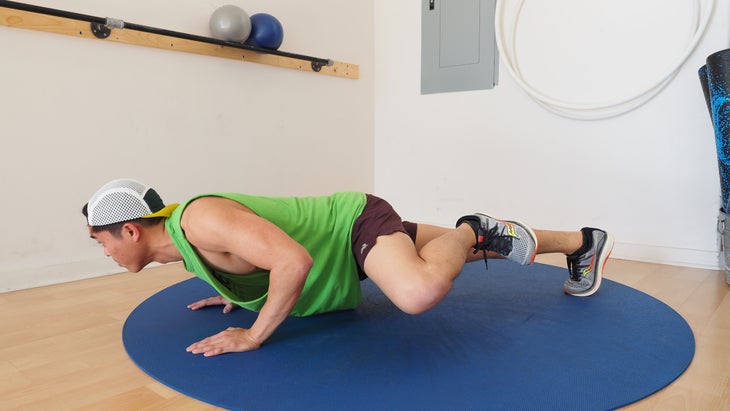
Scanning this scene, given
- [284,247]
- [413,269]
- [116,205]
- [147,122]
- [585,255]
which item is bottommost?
[585,255]

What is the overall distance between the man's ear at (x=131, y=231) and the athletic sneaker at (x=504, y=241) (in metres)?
1.16

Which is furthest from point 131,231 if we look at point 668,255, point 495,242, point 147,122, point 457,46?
point 457,46

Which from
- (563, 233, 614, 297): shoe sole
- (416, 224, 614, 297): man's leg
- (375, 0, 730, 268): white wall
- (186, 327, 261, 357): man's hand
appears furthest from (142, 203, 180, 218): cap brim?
(375, 0, 730, 268): white wall

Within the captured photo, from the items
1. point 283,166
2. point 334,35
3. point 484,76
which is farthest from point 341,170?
point 484,76

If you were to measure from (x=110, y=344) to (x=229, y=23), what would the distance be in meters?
2.07

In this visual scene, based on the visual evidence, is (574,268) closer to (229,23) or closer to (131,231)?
(131,231)

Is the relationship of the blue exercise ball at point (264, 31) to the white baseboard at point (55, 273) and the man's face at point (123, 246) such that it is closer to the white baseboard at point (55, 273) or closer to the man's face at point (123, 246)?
the white baseboard at point (55, 273)

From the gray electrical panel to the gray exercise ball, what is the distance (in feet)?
5.22

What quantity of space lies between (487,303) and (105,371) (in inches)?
56.3

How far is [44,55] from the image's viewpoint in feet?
8.88

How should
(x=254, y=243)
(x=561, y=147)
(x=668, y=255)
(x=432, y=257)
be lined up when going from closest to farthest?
(x=254, y=243) < (x=432, y=257) < (x=668, y=255) < (x=561, y=147)

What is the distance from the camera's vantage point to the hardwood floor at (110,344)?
146 cm

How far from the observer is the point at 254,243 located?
1.51m

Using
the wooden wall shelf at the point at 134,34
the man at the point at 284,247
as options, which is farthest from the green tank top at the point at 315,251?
the wooden wall shelf at the point at 134,34
